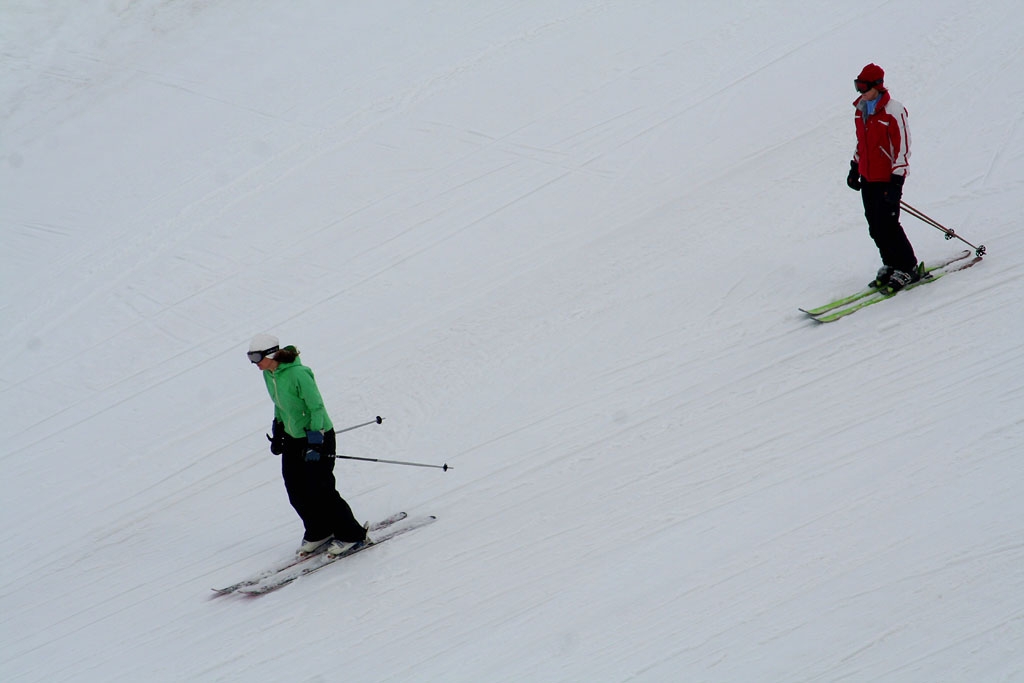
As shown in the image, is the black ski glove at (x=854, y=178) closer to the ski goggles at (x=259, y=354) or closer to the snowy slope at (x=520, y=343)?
the snowy slope at (x=520, y=343)

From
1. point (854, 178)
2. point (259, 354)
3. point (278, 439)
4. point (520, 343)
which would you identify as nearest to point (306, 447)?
point (278, 439)

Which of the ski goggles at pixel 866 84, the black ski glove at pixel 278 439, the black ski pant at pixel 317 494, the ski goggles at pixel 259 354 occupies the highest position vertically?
the ski goggles at pixel 866 84

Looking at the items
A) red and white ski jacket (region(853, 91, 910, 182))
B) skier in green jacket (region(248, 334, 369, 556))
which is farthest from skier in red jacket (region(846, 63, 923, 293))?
skier in green jacket (region(248, 334, 369, 556))

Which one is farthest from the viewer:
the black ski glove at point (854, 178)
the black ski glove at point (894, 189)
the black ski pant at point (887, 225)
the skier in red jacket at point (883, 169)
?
the black ski glove at point (854, 178)

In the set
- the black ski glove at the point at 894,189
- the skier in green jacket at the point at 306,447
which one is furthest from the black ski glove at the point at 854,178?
the skier in green jacket at the point at 306,447

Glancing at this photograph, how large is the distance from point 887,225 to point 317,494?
4.83 metres

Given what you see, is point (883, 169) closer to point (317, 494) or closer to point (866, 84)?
point (866, 84)

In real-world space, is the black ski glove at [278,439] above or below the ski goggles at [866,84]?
below

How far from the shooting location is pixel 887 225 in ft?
24.7

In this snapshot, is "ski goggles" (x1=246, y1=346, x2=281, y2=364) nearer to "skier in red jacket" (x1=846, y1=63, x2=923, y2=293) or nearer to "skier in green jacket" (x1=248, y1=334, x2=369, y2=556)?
"skier in green jacket" (x1=248, y1=334, x2=369, y2=556)

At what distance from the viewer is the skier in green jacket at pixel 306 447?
6020 millimetres

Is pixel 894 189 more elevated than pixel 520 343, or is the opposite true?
pixel 894 189

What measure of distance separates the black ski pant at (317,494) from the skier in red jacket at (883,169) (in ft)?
14.9

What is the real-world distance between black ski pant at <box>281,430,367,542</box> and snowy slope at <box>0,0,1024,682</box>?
29 cm
